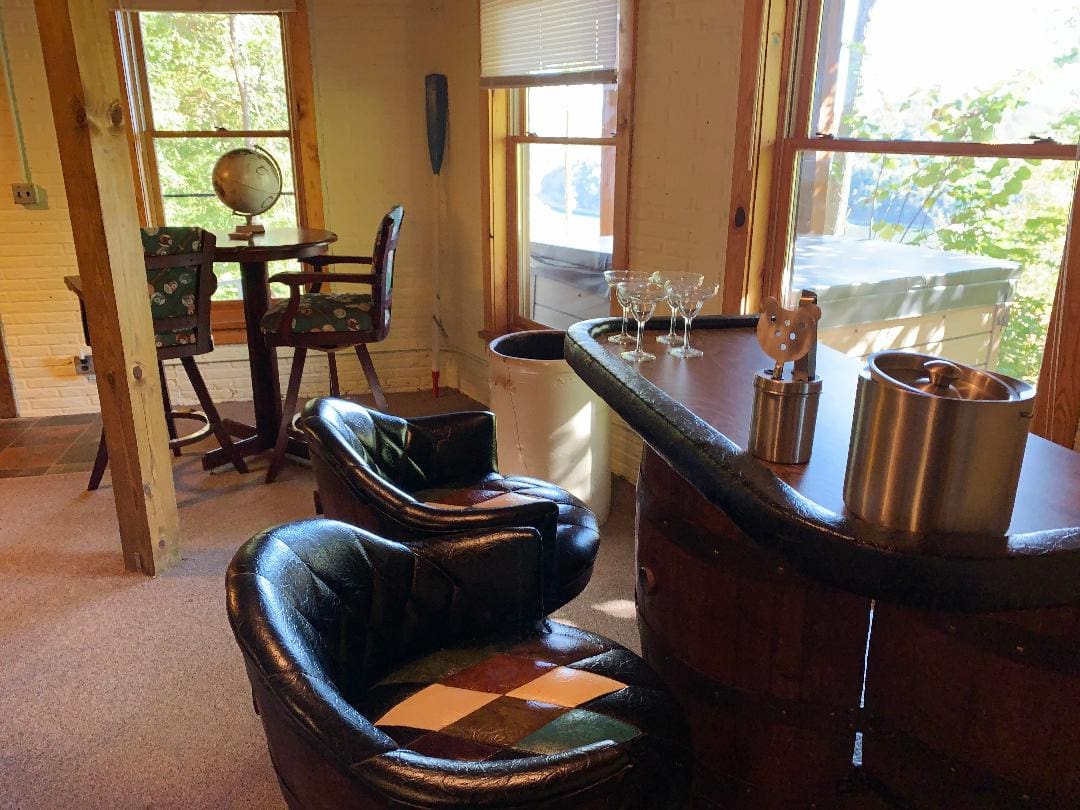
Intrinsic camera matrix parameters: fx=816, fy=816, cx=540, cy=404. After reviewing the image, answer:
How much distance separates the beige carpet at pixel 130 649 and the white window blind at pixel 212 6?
2.42m

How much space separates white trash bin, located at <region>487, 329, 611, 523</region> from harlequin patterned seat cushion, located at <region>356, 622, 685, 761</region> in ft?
5.22

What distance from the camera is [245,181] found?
3785mm

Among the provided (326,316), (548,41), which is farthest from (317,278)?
(548,41)

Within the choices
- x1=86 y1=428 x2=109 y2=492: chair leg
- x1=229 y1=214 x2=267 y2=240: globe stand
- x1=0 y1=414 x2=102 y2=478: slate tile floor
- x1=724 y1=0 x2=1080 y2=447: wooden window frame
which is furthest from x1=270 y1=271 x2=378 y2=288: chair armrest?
x1=724 y1=0 x2=1080 y2=447: wooden window frame

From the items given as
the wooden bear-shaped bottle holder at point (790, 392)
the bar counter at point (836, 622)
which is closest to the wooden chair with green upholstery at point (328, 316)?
the bar counter at point (836, 622)

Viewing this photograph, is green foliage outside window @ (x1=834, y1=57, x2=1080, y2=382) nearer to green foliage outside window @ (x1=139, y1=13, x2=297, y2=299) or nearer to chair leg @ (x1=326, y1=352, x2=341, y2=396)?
chair leg @ (x1=326, y1=352, x2=341, y2=396)

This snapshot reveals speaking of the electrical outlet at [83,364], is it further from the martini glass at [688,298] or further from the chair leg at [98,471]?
the martini glass at [688,298]

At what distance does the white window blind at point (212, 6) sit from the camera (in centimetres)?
413

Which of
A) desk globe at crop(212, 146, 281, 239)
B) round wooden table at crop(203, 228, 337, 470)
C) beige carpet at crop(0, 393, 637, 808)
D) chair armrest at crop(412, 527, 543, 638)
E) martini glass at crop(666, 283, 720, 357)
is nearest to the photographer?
chair armrest at crop(412, 527, 543, 638)

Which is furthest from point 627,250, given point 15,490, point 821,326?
point 15,490

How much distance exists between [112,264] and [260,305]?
1.15 m

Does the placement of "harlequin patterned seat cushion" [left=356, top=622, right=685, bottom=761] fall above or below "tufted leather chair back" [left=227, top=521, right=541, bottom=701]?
below

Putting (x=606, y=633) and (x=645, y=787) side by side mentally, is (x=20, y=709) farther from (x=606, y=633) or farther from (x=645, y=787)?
(x=645, y=787)

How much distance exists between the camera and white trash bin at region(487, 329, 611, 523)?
3045 millimetres
